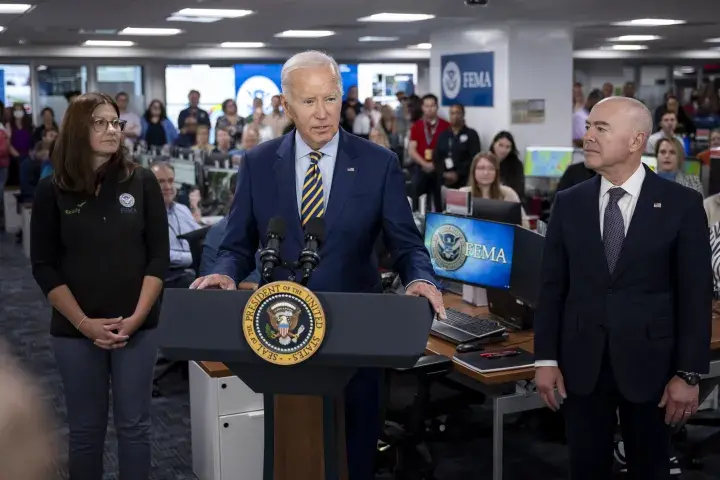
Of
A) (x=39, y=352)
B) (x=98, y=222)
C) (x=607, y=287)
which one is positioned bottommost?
(x=39, y=352)

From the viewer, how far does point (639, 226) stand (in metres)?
2.76

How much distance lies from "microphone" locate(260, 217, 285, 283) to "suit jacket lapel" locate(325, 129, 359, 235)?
28 cm

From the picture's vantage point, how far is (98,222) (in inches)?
122

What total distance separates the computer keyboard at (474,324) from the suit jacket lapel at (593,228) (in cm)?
121

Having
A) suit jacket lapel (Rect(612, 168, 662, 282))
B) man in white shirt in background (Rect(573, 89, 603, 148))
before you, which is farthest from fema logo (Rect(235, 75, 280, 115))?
suit jacket lapel (Rect(612, 168, 662, 282))

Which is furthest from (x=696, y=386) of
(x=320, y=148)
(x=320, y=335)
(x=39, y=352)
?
(x=39, y=352)

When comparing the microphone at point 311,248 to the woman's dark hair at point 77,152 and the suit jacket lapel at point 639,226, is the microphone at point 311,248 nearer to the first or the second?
the suit jacket lapel at point 639,226

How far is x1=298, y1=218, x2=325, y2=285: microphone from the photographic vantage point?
1681 mm

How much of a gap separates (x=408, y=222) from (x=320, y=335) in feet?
1.94

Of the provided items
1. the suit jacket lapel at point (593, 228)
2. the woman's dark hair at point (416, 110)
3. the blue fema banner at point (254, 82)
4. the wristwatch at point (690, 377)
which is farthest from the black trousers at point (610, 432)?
the blue fema banner at point (254, 82)

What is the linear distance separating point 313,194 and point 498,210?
9.74 feet

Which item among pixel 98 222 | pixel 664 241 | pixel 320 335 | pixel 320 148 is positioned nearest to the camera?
pixel 320 335

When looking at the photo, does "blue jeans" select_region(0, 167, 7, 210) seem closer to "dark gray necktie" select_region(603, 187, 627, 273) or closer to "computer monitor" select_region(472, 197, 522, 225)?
"computer monitor" select_region(472, 197, 522, 225)

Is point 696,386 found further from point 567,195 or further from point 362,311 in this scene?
point 362,311
